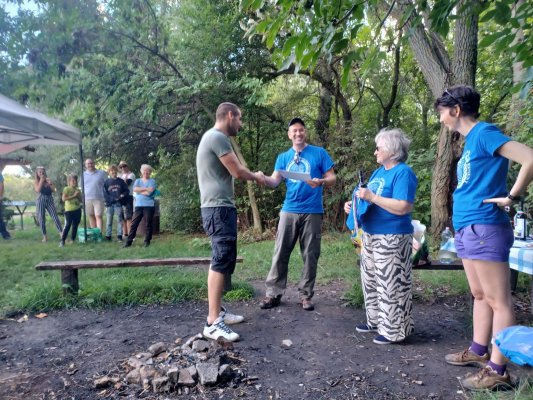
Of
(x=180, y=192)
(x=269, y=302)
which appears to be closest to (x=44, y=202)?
(x=180, y=192)

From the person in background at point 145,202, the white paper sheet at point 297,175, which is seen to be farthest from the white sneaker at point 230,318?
the person in background at point 145,202

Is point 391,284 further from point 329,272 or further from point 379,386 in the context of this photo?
point 329,272

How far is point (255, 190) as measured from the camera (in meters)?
9.75

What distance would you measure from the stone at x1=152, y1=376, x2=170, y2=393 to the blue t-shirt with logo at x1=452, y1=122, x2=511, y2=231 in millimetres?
2195

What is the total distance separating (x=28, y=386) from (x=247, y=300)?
233 cm

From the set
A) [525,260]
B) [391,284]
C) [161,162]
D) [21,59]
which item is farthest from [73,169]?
[525,260]

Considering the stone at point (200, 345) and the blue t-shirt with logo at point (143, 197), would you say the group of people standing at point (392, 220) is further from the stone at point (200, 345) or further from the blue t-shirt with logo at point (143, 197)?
the blue t-shirt with logo at point (143, 197)

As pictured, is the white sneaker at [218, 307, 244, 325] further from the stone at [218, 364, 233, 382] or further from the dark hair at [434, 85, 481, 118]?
the dark hair at [434, 85, 481, 118]

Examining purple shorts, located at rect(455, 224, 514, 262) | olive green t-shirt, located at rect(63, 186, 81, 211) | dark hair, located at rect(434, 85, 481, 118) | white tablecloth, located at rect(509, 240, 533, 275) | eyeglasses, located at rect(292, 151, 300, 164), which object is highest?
dark hair, located at rect(434, 85, 481, 118)

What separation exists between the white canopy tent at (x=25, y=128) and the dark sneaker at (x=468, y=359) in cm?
625

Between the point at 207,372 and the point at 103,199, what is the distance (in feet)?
25.2

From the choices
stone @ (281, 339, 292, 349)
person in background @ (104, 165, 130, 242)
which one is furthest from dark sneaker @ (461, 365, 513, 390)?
person in background @ (104, 165, 130, 242)

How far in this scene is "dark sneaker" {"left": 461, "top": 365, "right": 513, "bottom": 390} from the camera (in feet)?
8.16

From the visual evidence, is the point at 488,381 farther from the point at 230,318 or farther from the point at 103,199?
the point at 103,199
